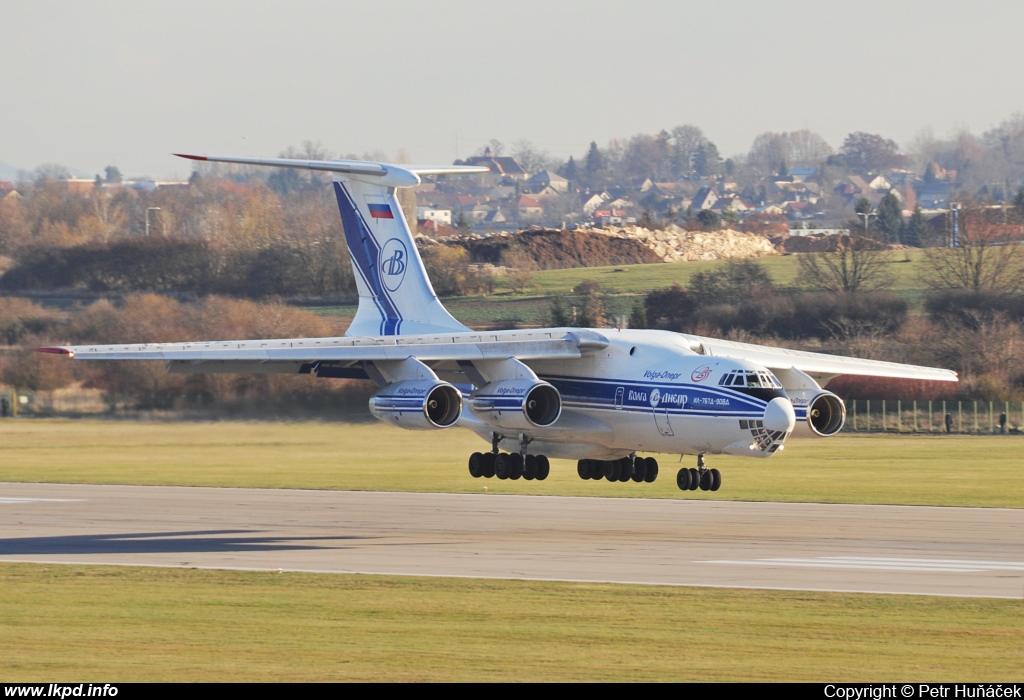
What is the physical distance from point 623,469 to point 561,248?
5344 cm

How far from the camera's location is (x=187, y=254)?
65.2 m

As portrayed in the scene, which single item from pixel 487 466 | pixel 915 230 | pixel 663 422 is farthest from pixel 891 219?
pixel 663 422

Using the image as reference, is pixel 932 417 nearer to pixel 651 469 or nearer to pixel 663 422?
pixel 651 469

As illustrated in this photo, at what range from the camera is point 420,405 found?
26703 millimetres

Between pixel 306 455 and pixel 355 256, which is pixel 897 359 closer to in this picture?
pixel 306 455

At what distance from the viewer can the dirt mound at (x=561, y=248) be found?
7606 centimetres

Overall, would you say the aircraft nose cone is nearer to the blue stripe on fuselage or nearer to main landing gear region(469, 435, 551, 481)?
the blue stripe on fuselage

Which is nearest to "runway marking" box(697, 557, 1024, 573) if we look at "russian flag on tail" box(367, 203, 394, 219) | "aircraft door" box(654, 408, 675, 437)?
"aircraft door" box(654, 408, 675, 437)

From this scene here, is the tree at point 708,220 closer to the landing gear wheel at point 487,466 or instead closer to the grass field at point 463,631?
the landing gear wheel at point 487,466

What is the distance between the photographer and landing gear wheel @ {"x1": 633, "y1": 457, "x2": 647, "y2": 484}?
29.7m

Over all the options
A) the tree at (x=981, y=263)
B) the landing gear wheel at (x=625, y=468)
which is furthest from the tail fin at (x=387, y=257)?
the tree at (x=981, y=263)

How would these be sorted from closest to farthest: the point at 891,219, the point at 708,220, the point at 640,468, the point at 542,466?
the point at 542,466
the point at 640,468
the point at 708,220
the point at 891,219

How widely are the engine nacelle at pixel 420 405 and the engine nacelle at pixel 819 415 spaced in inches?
250

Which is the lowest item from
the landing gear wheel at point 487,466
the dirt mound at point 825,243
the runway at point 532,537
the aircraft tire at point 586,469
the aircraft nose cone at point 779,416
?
the runway at point 532,537
